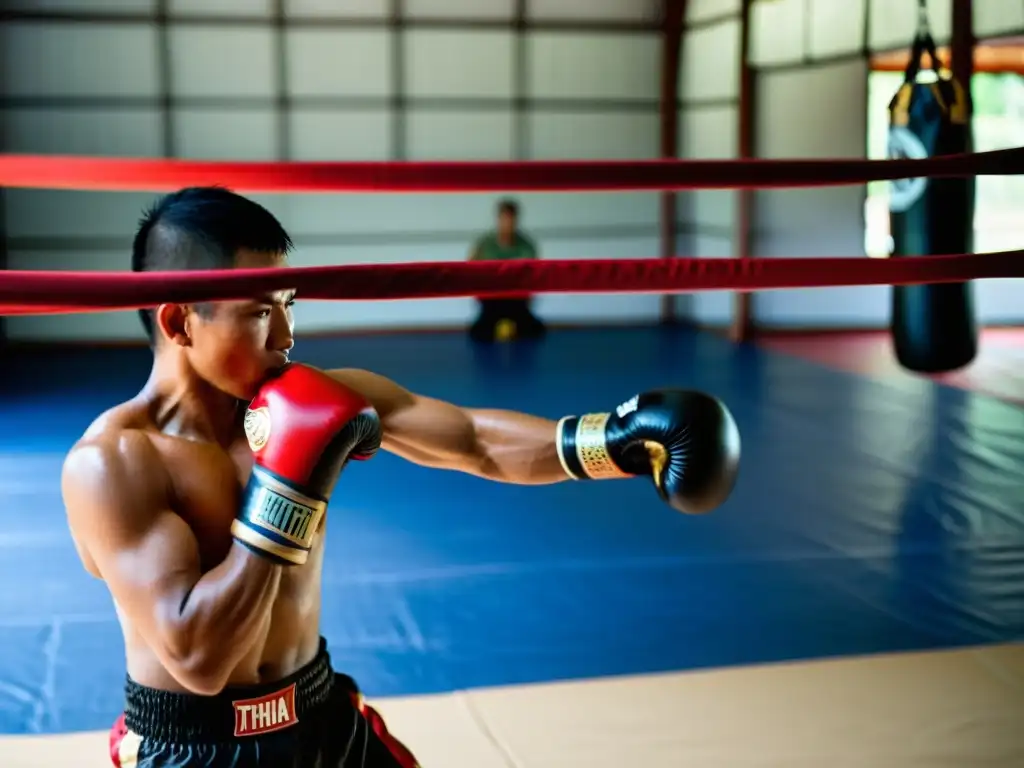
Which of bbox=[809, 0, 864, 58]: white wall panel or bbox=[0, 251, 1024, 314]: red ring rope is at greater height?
bbox=[809, 0, 864, 58]: white wall panel

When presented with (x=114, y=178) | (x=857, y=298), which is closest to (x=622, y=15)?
(x=857, y=298)

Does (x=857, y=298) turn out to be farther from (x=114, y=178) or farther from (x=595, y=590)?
(x=114, y=178)

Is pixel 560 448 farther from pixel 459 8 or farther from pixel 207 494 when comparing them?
pixel 459 8

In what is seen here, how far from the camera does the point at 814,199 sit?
9.38 meters

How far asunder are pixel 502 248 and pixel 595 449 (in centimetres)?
711

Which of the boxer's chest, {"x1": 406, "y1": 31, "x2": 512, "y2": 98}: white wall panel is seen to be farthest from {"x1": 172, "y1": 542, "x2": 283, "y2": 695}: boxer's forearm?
{"x1": 406, "y1": 31, "x2": 512, "y2": 98}: white wall panel

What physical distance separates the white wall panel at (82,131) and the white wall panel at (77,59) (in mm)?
153

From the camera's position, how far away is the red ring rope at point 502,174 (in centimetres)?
183

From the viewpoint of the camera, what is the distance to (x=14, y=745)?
2.52m

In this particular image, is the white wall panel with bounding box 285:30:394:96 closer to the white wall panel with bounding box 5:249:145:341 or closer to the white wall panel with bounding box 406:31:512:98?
the white wall panel with bounding box 406:31:512:98

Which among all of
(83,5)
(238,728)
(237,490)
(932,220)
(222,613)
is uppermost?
(83,5)

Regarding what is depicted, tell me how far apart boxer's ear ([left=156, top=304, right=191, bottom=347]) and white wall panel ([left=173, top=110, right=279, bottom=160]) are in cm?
829

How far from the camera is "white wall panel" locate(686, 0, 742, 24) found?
9359 mm

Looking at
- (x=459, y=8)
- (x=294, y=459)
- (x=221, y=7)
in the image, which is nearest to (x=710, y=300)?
(x=459, y=8)
